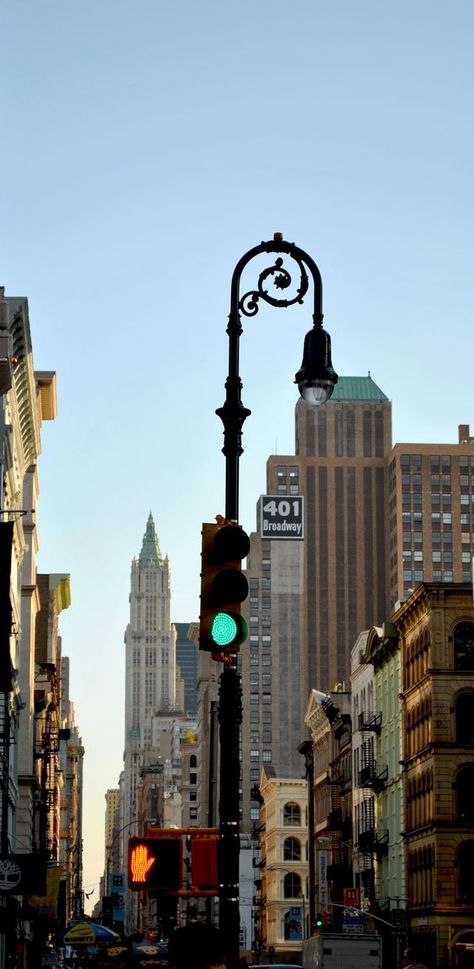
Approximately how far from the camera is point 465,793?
7800 cm

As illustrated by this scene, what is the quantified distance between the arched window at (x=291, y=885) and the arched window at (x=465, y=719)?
7408 centimetres

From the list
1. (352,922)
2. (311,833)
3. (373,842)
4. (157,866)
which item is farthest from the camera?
(311,833)

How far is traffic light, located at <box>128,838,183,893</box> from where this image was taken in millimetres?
17359

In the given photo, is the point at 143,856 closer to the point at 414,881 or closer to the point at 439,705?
the point at 439,705

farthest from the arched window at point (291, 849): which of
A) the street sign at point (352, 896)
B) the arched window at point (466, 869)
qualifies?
the arched window at point (466, 869)

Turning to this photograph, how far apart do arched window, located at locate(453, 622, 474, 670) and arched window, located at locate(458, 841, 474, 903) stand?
7.99m

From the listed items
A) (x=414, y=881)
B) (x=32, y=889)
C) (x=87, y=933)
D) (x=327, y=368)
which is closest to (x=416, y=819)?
(x=414, y=881)

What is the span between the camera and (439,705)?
78.6 meters

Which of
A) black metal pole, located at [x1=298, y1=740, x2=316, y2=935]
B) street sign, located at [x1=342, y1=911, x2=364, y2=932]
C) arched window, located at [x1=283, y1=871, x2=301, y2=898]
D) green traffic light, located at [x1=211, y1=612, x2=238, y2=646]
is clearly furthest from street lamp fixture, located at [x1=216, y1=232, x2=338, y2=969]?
arched window, located at [x1=283, y1=871, x2=301, y2=898]

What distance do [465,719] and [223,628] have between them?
64.7 metres

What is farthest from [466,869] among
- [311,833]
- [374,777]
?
[311,833]

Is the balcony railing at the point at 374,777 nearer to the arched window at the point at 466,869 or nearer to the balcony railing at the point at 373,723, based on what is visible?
the balcony railing at the point at 373,723

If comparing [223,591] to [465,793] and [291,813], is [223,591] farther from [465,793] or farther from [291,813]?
[291,813]

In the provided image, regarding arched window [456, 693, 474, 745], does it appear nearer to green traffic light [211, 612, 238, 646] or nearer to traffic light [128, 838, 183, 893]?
traffic light [128, 838, 183, 893]
